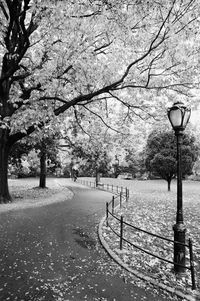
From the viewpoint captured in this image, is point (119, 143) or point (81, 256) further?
point (119, 143)

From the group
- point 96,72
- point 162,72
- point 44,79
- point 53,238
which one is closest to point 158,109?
point 162,72

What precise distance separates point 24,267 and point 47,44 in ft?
36.1

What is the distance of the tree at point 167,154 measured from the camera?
74.7 ft

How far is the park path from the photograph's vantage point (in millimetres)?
4281

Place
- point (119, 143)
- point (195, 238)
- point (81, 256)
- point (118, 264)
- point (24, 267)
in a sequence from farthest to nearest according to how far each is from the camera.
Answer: point (119, 143) → point (195, 238) → point (81, 256) → point (118, 264) → point (24, 267)

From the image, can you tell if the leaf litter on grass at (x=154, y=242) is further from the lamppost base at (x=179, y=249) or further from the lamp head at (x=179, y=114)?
the lamp head at (x=179, y=114)

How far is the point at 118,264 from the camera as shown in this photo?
5715mm

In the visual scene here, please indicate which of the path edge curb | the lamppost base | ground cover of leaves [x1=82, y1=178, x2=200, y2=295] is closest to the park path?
the path edge curb

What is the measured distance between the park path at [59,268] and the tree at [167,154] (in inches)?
651

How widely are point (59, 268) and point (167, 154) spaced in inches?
811

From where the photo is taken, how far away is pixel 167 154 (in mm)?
23750

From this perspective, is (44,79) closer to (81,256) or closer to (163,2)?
(163,2)

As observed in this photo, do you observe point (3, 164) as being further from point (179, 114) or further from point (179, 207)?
point (179, 114)

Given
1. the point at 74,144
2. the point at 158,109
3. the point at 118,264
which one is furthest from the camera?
the point at 74,144
